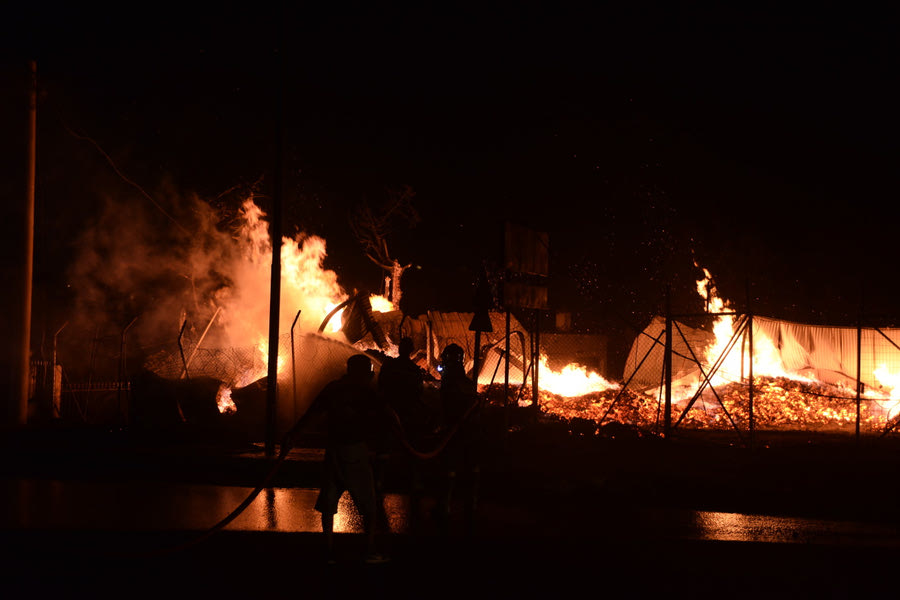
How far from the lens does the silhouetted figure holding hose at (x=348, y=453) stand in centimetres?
620

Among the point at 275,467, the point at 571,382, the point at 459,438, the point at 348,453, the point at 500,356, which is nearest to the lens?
the point at 348,453

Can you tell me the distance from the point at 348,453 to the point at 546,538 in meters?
2.33

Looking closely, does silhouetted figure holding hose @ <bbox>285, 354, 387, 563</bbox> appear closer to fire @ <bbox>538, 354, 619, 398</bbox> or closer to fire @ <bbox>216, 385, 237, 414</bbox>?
fire @ <bbox>216, 385, 237, 414</bbox>

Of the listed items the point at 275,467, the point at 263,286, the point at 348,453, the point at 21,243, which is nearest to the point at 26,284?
the point at 21,243

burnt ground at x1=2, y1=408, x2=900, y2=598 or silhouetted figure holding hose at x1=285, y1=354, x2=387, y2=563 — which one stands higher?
silhouetted figure holding hose at x1=285, y1=354, x2=387, y2=563

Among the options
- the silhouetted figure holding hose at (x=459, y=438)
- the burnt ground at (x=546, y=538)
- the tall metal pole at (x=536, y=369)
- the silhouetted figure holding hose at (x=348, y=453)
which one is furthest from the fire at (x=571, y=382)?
the silhouetted figure holding hose at (x=348, y=453)

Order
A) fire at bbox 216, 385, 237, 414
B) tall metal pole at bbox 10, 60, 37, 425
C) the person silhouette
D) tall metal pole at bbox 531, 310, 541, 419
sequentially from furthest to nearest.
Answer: fire at bbox 216, 385, 237, 414 < tall metal pole at bbox 10, 60, 37, 425 < tall metal pole at bbox 531, 310, 541, 419 < the person silhouette

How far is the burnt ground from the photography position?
5723 millimetres

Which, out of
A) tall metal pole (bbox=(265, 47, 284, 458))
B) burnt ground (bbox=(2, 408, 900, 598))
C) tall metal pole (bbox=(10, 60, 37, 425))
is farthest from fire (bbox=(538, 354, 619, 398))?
tall metal pole (bbox=(10, 60, 37, 425))

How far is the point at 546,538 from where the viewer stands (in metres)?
7.30

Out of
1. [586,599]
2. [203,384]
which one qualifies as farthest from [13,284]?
[586,599]

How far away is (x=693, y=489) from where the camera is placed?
32.8ft

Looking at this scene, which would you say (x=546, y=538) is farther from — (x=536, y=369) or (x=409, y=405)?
(x=536, y=369)

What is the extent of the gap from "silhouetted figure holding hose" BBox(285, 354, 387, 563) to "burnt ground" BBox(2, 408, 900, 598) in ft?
1.14
